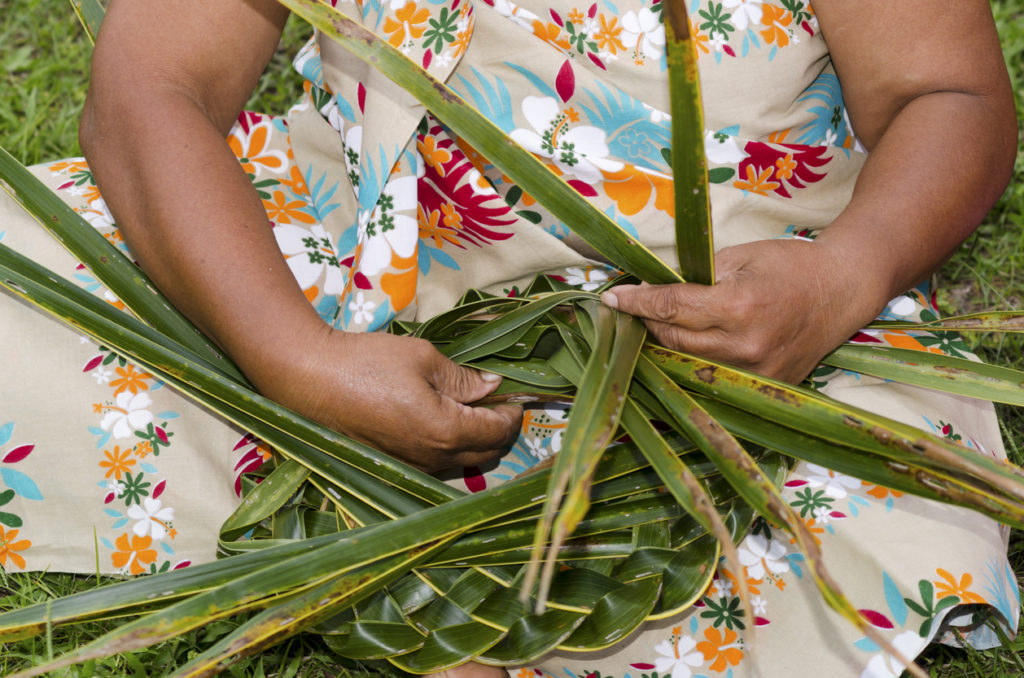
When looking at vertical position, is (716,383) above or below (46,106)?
below

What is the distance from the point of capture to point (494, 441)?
3.46 ft

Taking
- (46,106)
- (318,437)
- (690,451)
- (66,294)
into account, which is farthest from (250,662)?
(46,106)

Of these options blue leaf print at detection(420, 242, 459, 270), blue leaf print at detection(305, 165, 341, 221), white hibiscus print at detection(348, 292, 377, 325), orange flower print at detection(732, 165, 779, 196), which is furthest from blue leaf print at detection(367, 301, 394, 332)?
orange flower print at detection(732, 165, 779, 196)

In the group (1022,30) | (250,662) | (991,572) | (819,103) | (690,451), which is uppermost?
(1022,30)

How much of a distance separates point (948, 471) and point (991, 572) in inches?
10.8

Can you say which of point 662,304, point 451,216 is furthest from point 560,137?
point 662,304

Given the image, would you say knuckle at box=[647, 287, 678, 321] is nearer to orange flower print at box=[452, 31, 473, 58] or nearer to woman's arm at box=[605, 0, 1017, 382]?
woman's arm at box=[605, 0, 1017, 382]

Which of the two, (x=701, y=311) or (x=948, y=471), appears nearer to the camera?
(x=948, y=471)

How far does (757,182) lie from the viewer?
1.11 m

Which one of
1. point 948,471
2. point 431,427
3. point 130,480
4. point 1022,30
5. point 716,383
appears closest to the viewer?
point 948,471

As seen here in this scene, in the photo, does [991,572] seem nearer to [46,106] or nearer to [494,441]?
[494,441]

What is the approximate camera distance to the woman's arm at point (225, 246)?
1.00 m

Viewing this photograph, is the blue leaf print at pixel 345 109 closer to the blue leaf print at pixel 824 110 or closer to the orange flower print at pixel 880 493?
the blue leaf print at pixel 824 110

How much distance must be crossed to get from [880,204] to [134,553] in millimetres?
1051
